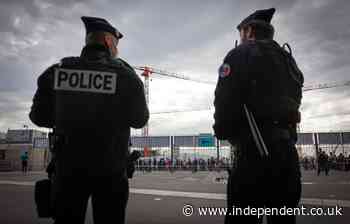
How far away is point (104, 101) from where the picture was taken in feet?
6.05

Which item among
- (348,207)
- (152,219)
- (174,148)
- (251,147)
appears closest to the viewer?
(251,147)

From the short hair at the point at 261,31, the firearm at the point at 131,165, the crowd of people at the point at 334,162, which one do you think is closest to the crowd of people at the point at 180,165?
the crowd of people at the point at 334,162

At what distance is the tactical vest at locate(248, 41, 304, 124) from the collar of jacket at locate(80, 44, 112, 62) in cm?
109

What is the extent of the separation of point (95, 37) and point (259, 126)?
1.41 m

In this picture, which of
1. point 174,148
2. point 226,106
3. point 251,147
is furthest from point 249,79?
point 174,148

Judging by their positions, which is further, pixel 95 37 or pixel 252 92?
pixel 95 37

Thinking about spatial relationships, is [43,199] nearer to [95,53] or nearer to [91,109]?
[91,109]

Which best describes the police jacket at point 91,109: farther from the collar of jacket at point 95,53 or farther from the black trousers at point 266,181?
the black trousers at point 266,181

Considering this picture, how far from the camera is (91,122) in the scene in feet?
5.75

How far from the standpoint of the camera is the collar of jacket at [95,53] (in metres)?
1.96

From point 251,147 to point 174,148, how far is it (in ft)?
134

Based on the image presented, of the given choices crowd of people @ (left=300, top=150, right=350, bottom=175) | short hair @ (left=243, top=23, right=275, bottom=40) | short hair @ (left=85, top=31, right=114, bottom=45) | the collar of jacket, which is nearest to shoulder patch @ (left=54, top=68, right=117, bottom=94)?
the collar of jacket

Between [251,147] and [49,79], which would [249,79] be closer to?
[251,147]

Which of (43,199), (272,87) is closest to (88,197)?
(43,199)
